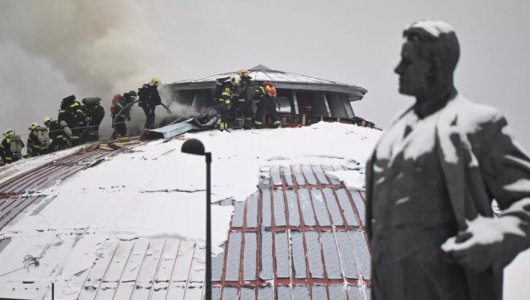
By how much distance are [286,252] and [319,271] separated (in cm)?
91

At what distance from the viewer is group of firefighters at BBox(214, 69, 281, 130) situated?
72.0 ft

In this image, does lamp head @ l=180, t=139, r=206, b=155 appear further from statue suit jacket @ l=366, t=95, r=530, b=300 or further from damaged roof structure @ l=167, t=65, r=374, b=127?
damaged roof structure @ l=167, t=65, r=374, b=127

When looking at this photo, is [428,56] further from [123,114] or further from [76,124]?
[76,124]

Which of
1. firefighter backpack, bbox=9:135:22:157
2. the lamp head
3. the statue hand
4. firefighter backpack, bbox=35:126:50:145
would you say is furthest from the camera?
firefighter backpack, bbox=9:135:22:157

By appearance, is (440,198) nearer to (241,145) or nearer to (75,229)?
(75,229)

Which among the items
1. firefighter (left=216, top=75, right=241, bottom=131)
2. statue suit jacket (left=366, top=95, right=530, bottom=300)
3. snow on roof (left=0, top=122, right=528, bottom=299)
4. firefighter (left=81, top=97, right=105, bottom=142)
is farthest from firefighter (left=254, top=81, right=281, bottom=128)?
statue suit jacket (left=366, top=95, right=530, bottom=300)

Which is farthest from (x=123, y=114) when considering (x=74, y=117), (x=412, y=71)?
(x=412, y=71)

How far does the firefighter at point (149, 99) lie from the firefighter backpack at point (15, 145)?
6164 millimetres

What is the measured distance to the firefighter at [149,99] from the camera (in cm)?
2356

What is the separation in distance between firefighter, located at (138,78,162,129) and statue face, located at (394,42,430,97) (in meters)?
20.2

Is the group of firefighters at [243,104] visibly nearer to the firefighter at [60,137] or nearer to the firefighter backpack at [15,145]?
the firefighter at [60,137]

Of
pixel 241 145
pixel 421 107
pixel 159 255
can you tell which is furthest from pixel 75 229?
pixel 421 107

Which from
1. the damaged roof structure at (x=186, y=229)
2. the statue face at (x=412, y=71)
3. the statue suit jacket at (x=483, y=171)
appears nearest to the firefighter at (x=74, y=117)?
the damaged roof structure at (x=186, y=229)

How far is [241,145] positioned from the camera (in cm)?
1919
